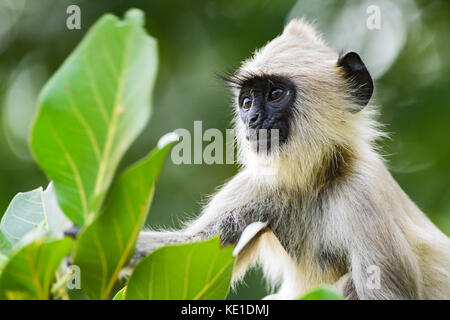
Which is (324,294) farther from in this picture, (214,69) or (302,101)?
(214,69)

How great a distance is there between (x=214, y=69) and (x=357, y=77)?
5322 millimetres

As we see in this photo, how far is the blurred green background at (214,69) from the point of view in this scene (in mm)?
9203

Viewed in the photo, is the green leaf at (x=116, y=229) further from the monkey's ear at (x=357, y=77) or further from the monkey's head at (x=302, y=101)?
the monkey's ear at (x=357, y=77)

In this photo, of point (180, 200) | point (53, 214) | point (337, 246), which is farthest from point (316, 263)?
point (180, 200)

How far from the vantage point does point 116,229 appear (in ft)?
5.15

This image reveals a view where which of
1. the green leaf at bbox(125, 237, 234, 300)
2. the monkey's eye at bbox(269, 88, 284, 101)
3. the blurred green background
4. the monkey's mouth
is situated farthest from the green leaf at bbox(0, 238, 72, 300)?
the blurred green background

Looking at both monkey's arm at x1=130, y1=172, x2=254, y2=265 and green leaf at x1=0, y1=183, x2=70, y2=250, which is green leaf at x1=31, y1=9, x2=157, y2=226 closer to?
green leaf at x1=0, y1=183, x2=70, y2=250

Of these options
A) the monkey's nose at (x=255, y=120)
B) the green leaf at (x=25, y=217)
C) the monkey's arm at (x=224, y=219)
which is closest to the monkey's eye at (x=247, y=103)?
the monkey's nose at (x=255, y=120)

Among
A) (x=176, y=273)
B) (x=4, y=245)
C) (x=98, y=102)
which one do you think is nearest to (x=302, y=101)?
(x=4, y=245)

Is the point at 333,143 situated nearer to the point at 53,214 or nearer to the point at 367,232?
the point at 367,232

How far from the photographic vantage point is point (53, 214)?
1904 millimetres

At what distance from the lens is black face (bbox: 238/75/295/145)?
14.2 feet

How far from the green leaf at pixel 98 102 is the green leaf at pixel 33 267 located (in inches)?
5.8

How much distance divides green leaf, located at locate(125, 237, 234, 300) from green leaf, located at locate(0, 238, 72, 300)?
0.70 feet
